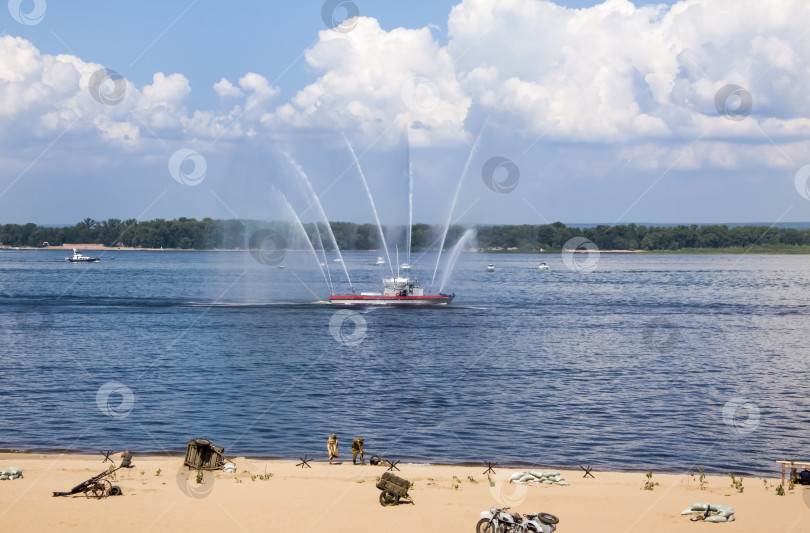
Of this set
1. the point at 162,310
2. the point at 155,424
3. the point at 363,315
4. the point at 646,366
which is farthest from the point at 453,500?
the point at 162,310

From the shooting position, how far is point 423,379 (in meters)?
53.5

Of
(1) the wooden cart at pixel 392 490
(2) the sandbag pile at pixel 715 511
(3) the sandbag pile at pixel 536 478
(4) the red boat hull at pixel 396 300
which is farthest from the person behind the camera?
(4) the red boat hull at pixel 396 300

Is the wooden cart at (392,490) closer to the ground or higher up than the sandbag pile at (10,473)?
higher up

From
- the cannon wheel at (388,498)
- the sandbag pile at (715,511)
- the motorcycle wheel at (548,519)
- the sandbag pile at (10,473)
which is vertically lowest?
the sandbag pile at (10,473)

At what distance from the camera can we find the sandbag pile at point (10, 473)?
2758 centimetres

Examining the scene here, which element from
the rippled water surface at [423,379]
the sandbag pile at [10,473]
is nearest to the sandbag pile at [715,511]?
the rippled water surface at [423,379]

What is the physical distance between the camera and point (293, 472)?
29.6 meters

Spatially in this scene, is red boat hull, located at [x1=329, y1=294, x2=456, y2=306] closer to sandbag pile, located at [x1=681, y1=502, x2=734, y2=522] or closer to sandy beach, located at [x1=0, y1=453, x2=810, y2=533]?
sandy beach, located at [x1=0, y1=453, x2=810, y2=533]

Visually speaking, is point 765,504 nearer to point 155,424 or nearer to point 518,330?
point 155,424

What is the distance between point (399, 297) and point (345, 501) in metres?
66.9

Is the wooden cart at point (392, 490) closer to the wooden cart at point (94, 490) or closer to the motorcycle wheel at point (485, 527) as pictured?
the motorcycle wheel at point (485, 527)

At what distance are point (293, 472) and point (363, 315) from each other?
6097cm

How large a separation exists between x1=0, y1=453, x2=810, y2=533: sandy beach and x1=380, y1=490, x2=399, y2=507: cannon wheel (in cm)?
24

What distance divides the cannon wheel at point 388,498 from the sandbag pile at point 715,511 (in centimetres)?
831
